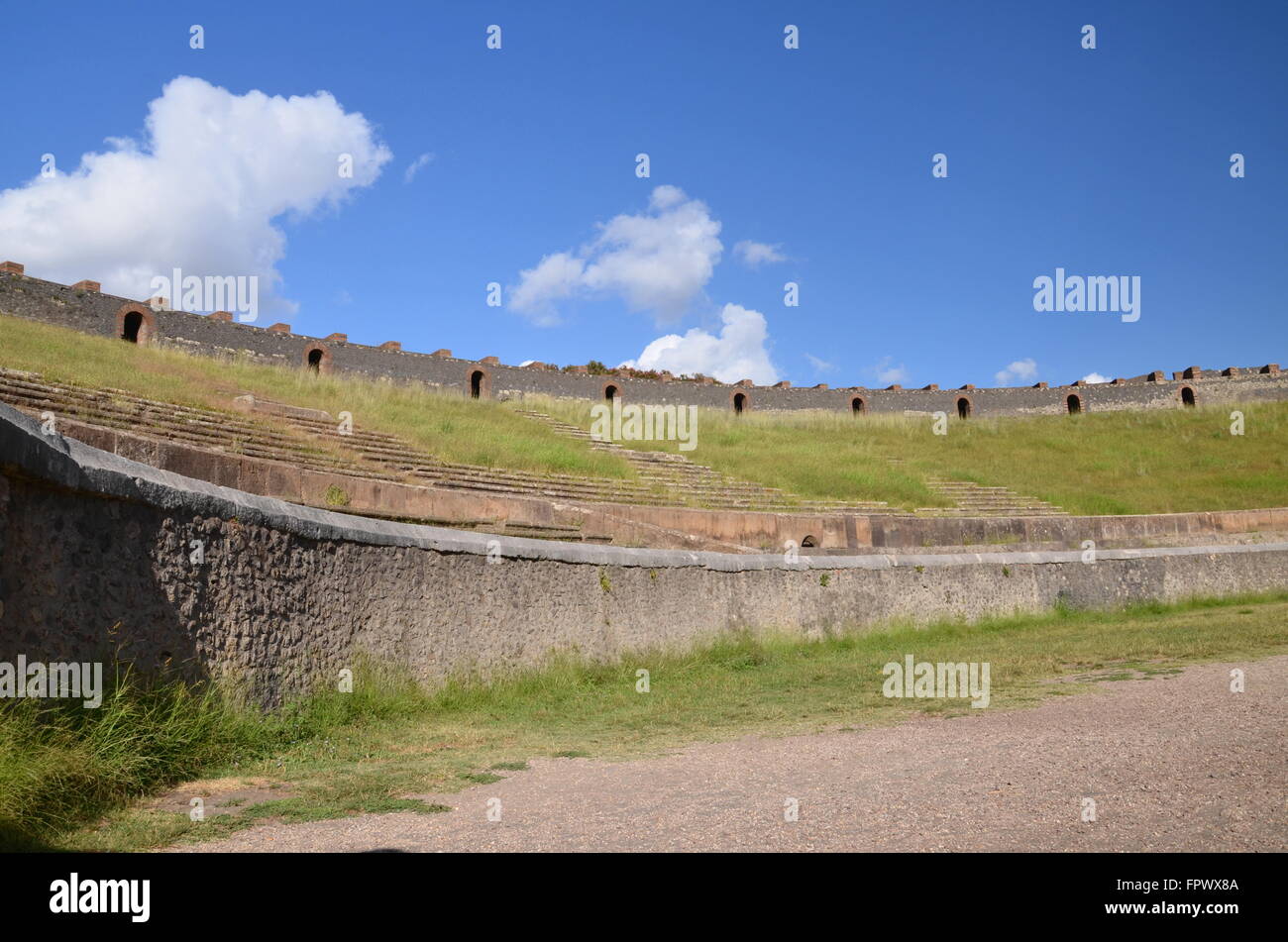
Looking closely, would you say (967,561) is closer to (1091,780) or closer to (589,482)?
(589,482)

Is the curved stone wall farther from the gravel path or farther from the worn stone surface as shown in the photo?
the gravel path

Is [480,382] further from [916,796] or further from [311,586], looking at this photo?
[916,796]

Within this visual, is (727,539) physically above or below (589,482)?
below

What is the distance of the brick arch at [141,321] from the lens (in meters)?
30.0

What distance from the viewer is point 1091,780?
408 centimetres

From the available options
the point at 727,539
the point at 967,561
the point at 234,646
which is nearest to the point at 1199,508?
the point at 967,561

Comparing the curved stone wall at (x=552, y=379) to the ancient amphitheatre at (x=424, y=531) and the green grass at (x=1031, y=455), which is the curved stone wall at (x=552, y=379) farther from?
the green grass at (x=1031, y=455)

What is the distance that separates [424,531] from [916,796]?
5065 mm

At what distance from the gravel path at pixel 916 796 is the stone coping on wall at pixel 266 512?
216 cm

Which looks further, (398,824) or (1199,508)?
(1199,508)

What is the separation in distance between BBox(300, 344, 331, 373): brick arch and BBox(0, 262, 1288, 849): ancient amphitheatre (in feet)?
0.35

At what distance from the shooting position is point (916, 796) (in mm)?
4074

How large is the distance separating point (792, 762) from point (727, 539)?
→ 426 inches
